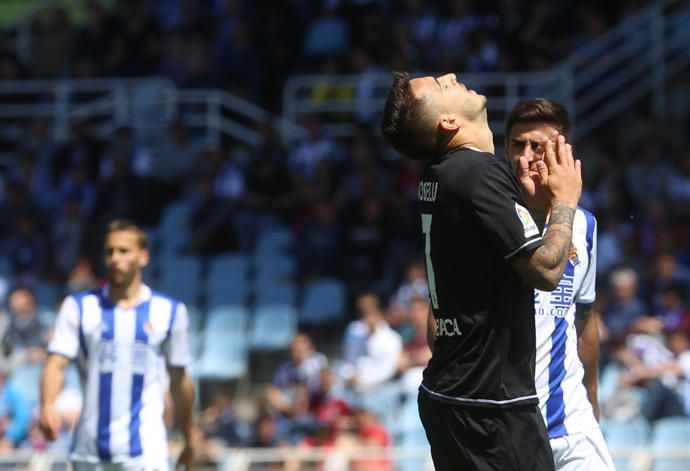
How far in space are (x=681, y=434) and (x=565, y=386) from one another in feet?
20.5

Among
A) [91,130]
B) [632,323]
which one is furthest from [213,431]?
[91,130]

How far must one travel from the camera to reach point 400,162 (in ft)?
48.1

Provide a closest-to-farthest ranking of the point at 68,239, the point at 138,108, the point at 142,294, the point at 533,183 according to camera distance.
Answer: the point at 533,183 < the point at 142,294 < the point at 68,239 < the point at 138,108

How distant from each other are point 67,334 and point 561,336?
2803 millimetres

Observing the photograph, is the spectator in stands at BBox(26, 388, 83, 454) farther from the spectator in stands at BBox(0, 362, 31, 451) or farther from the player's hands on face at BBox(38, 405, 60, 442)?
the player's hands on face at BBox(38, 405, 60, 442)

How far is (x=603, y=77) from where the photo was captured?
14586mm

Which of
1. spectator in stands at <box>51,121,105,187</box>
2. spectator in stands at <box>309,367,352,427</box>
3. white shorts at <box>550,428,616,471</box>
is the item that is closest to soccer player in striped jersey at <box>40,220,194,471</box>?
white shorts at <box>550,428,616,471</box>

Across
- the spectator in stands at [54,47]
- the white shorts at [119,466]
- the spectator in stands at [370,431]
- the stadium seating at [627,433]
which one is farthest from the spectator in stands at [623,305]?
the spectator in stands at [54,47]

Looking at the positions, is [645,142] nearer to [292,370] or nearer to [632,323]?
[632,323]

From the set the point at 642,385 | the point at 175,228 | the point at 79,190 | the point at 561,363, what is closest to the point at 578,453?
the point at 561,363

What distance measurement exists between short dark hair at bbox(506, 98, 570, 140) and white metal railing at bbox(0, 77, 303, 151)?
1074 centimetres

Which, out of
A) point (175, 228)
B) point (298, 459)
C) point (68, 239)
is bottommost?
point (298, 459)

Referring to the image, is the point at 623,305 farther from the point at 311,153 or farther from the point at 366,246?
the point at 311,153

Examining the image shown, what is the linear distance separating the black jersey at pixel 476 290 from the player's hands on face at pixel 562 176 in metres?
0.14
